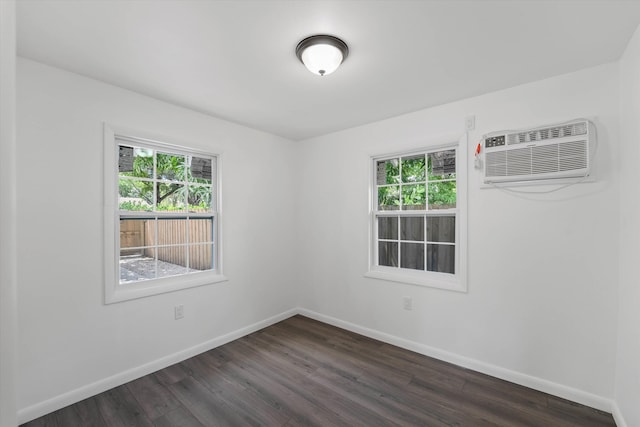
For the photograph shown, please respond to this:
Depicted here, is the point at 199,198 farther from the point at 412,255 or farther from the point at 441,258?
the point at 441,258

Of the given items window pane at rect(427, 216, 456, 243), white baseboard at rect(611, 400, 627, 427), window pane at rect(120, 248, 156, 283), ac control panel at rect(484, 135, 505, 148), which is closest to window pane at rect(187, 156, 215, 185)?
window pane at rect(120, 248, 156, 283)

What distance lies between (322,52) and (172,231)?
7.23ft

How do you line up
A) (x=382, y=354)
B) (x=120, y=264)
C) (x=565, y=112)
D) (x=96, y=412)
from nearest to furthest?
1. (x=96, y=412)
2. (x=565, y=112)
3. (x=120, y=264)
4. (x=382, y=354)

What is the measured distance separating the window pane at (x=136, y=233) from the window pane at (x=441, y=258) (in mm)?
2789

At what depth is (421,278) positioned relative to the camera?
2.96 meters

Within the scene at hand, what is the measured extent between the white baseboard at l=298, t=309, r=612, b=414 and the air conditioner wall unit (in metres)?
1.61

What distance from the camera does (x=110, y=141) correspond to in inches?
92.0

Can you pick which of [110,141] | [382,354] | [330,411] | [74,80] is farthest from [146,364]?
[74,80]

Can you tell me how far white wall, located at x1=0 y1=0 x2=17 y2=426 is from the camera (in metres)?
0.78

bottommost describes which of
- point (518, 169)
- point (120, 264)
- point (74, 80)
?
point (120, 264)

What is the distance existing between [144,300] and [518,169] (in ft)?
11.1

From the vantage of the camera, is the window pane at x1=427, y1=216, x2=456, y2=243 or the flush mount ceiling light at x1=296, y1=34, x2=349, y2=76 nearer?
the flush mount ceiling light at x1=296, y1=34, x2=349, y2=76

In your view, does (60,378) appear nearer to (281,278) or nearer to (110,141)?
(110,141)

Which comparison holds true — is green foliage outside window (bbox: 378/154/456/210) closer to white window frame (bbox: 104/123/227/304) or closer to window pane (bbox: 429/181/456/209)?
window pane (bbox: 429/181/456/209)
